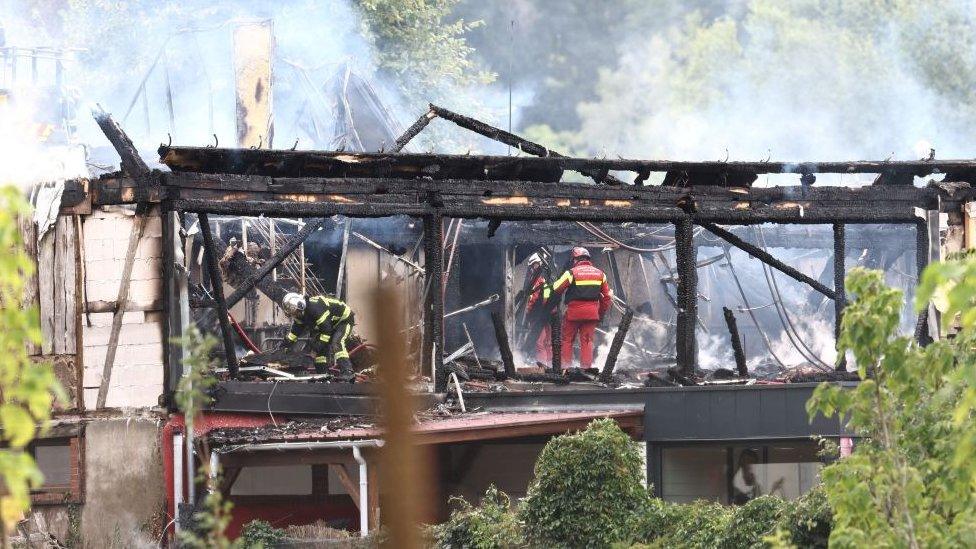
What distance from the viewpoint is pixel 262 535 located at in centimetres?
1507

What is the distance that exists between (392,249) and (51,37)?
101 feet

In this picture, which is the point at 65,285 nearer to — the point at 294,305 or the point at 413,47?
the point at 294,305

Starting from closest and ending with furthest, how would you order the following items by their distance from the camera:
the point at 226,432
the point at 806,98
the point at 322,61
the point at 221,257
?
the point at 226,432 < the point at 221,257 < the point at 322,61 < the point at 806,98

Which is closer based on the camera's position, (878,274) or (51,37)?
(878,274)

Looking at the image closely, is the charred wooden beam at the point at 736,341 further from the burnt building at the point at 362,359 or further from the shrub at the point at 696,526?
the shrub at the point at 696,526

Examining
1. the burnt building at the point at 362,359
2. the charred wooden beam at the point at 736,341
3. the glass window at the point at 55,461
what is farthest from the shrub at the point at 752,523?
the glass window at the point at 55,461

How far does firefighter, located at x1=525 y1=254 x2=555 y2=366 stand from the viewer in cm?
2289

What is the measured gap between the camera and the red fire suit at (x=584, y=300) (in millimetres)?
20172

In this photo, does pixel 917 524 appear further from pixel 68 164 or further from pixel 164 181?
pixel 68 164

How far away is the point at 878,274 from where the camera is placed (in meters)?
8.30

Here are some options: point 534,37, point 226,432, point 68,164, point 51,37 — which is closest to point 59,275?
point 68,164

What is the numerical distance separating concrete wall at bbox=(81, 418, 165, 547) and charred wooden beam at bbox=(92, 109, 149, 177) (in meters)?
2.95

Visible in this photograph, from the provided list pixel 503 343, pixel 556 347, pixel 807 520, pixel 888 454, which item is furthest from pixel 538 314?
pixel 888 454

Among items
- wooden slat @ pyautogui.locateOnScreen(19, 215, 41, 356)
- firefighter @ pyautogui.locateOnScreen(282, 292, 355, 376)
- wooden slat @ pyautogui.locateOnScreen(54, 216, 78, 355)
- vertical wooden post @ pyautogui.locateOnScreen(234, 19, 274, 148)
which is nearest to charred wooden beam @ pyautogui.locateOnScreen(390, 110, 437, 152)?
firefighter @ pyautogui.locateOnScreen(282, 292, 355, 376)
